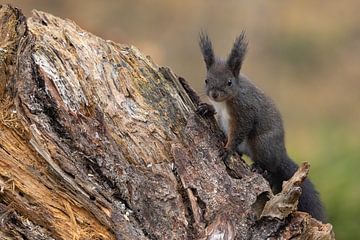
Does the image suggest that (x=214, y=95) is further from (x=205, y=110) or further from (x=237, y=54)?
(x=205, y=110)

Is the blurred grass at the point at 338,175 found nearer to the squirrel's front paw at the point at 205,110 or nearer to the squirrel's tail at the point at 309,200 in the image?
the squirrel's tail at the point at 309,200

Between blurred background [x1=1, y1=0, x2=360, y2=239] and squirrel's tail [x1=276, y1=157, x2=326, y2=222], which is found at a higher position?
blurred background [x1=1, y1=0, x2=360, y2=239]

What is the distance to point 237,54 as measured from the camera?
16.3 ft

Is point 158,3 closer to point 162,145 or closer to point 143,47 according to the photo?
point 143,47

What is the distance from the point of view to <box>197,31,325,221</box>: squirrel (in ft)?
16.8

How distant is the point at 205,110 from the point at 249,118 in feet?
2.20

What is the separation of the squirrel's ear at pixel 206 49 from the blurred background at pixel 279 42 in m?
3.41

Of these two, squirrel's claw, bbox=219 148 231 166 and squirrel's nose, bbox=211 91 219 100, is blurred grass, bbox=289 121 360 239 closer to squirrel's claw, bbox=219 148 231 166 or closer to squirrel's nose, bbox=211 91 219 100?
Answer: squirrel's nose, bbox=211 91 219 100

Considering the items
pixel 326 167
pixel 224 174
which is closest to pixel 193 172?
pixel 224 174

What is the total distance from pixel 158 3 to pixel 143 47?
3.91 ft

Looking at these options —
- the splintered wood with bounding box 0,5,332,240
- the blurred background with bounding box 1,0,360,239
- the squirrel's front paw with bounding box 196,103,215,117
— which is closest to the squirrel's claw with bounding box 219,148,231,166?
the splintered wood with bounding box 0,5,332,240

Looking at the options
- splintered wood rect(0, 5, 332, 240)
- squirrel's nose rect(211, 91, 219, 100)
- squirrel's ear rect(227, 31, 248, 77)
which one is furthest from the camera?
squirrel's nose rect(211, 91, 219, 100)

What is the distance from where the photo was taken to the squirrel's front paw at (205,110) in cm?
453

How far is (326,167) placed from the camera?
7375 millimetres
